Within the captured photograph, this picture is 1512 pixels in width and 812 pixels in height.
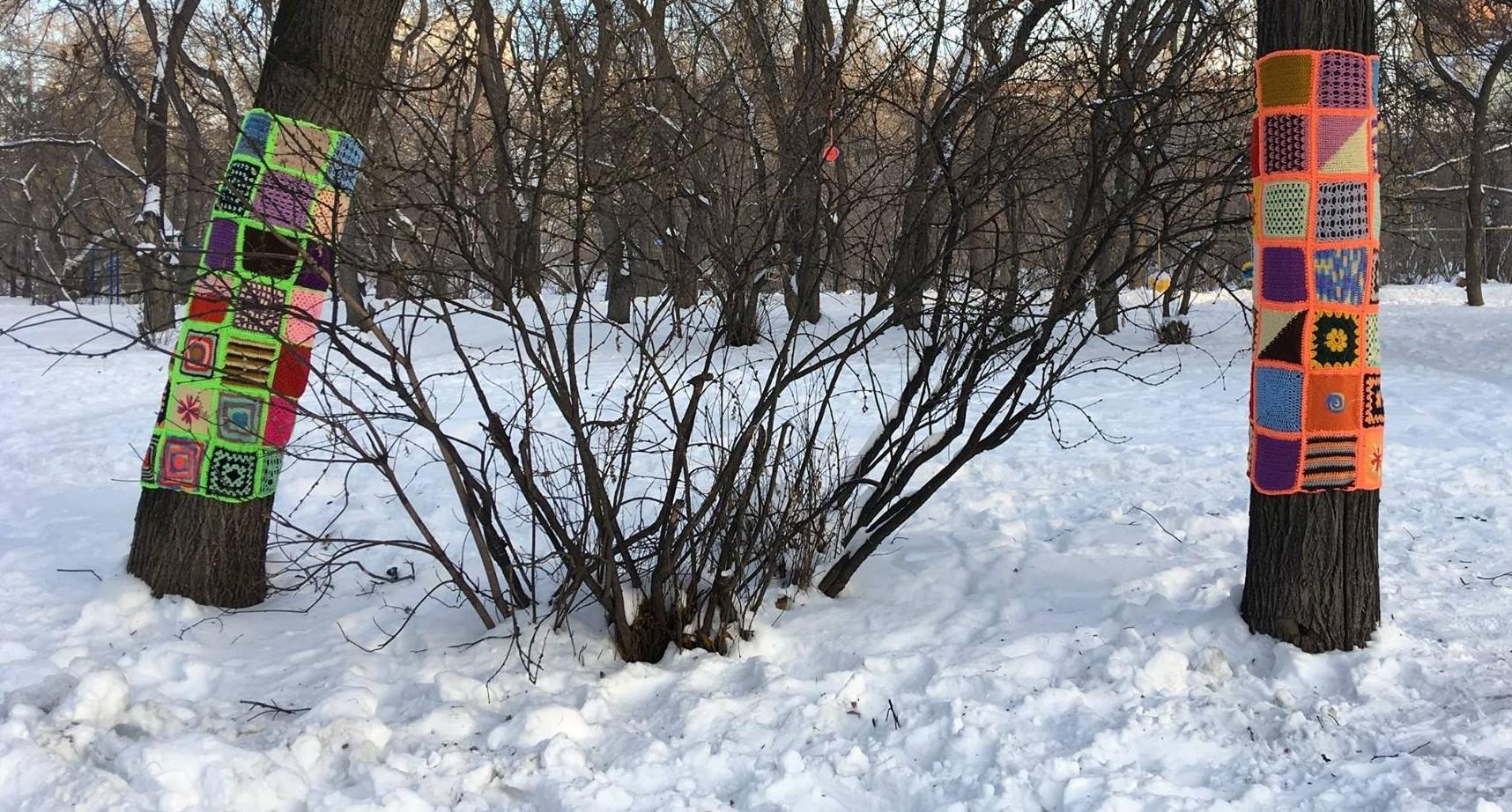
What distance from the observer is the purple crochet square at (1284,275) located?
2.77m

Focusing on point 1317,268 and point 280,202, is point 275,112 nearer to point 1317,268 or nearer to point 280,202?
point 280,202

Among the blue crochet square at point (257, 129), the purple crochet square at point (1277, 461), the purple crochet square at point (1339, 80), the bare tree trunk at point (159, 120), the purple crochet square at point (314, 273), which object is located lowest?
the purple crochet square at point (1277, 461)

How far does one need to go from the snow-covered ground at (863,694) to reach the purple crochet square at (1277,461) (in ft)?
1.55

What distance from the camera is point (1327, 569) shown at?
9.39 ft

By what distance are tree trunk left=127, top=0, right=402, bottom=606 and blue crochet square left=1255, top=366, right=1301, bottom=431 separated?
3.03m

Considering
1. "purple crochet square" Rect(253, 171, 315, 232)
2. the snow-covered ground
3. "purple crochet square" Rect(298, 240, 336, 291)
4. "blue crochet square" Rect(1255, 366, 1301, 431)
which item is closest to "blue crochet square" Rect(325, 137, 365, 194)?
"purple crochet square" Rect(253, 171, 315, 232)

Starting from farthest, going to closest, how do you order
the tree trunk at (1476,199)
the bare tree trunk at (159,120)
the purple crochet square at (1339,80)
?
the tree trunk at (1476,199) < the bare tree trunk at (159,120) < the purple crochet square at (1339,80)

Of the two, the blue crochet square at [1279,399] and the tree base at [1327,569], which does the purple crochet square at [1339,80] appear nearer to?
the blue crochet square at [1279,399]

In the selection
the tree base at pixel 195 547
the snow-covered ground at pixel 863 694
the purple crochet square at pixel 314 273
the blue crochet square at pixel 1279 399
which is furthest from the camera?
the tree base at pixel 195 547

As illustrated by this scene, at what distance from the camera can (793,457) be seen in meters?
3.69

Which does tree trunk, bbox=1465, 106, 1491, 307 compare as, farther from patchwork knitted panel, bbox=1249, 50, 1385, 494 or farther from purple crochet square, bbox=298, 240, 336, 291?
purple crochet square, bbox=298, 240, 336, 291

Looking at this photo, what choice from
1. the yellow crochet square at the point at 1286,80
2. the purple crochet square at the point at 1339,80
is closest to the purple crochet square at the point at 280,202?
the yellow crochet square at the point at 1286,80

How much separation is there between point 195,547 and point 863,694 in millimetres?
2398

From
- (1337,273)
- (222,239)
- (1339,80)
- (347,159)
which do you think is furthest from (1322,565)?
(222,239)
